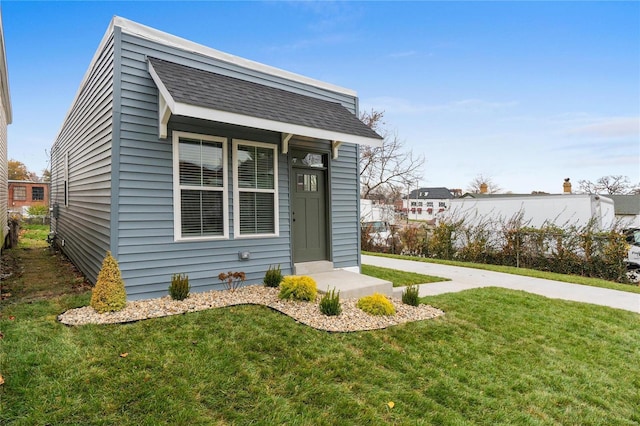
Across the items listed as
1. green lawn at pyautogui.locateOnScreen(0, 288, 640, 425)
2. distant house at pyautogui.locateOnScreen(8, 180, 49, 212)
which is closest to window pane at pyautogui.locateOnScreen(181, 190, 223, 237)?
green lawn at pyautogui.locateOnScreen(0, 288, 640, 425)

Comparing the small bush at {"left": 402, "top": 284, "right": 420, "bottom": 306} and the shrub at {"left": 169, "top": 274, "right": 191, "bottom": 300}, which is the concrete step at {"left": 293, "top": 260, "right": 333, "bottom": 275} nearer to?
the small bush at {"left": 402, "top": 284, "right": 420, "bottom": 306}

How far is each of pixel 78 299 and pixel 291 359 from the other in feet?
10.8

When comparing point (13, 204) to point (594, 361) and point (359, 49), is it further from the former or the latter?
point (594, 361)

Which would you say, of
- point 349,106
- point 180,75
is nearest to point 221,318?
point 180,75

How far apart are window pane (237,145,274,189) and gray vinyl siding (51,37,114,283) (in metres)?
1.87

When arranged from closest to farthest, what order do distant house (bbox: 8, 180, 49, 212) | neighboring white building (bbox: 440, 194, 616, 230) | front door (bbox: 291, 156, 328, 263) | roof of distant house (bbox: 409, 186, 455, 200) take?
front door (bbox: 291, 156, 328, 263) → neighboring white building (bbox: 440, 194, 616, 230) → distant house (bbox: 8, 180, 49, 212) → roof of distant house (bbox: 409, 186, 455, 200)

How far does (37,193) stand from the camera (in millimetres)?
28703

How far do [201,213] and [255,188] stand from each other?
102 cm

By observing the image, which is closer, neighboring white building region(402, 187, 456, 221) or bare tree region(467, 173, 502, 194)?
bare tree region(467, 173, 502, 194)

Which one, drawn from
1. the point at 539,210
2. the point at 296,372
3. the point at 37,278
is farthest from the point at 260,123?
the point at 539,210

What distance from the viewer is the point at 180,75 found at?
190 inches

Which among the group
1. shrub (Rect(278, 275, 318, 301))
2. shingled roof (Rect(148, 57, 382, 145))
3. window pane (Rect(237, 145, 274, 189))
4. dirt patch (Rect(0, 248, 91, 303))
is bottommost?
dirt patch (Rect(0, 248, 91, 303))

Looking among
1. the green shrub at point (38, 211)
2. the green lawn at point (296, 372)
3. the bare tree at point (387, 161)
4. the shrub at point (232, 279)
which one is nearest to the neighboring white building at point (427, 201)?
the bare tree at point (387, 161)

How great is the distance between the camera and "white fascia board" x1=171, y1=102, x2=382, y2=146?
4145 millimetres
